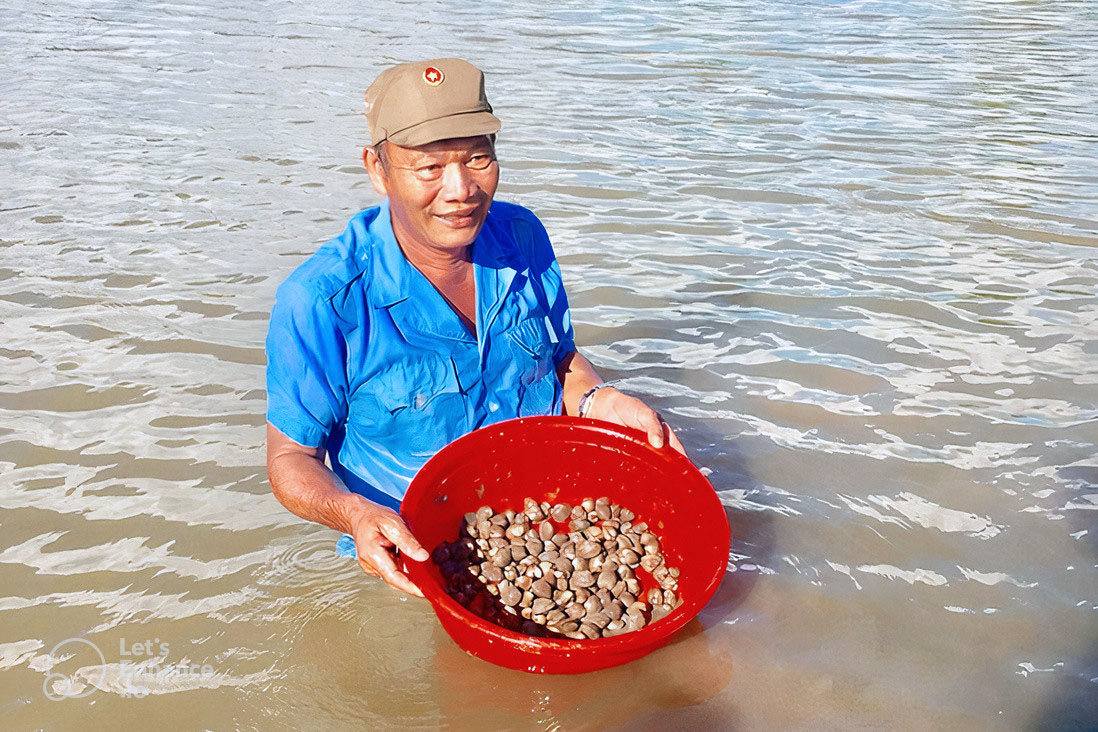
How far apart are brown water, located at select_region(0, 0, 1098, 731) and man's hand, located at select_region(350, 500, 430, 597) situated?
27.0 inches

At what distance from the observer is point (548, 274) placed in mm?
3082

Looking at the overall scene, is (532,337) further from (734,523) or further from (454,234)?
(734,523)

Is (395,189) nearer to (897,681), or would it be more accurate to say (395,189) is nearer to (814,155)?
(897,681)

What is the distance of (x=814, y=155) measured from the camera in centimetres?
716

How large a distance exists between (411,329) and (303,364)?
1.08 feet

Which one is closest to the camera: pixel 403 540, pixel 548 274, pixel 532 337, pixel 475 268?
pixel 403 540

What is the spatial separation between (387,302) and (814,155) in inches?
208

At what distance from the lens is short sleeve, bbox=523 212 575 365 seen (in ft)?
9.98

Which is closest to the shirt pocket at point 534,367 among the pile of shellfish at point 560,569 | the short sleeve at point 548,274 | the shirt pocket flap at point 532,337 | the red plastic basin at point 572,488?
the shirt pocket flap at point 532,337

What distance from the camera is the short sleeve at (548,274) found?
3.04 meters

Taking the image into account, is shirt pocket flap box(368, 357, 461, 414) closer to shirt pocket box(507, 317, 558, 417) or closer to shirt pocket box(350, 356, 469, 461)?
shirt pocket box(350, 356, 469, 461)

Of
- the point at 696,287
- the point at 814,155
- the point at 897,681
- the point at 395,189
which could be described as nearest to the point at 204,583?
the point at 395,189

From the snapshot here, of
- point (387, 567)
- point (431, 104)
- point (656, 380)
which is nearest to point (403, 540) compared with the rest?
point (387, 567)

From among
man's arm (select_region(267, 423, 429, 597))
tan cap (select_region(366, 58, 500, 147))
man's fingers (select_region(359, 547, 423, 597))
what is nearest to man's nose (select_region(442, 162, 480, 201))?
tan cap (select_region(366, 58, 500, 147))
